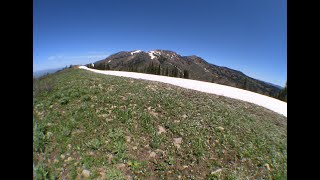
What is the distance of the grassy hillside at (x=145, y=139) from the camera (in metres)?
5.50

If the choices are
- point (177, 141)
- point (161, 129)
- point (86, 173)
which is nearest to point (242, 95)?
point (161, 129)

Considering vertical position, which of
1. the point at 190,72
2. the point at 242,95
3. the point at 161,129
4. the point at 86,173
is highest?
the point at 190,72

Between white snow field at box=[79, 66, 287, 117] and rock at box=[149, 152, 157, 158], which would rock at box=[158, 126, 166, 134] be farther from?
white snow field at box=[79, 66, 287, 117]

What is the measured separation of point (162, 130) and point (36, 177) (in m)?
4.69

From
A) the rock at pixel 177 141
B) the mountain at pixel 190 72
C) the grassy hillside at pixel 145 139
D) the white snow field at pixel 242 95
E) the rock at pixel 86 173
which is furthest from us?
the mountain at pixel 190 72

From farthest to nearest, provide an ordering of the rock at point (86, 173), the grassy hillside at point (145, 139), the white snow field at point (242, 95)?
the white snow field at point (242, 95) < the grassy hillside at point (145, 139) < the rock at point (86, 173)

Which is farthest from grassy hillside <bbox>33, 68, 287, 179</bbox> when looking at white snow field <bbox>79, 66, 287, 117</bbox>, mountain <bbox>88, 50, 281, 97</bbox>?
mountain <bbox>88, 50, 281, 97</bbox>

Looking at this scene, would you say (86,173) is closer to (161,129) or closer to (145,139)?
(145,139)

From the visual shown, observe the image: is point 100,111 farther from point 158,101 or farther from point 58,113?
point 158,101

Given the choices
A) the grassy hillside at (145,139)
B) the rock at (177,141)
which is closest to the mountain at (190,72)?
the grassy hillside at (145,139)

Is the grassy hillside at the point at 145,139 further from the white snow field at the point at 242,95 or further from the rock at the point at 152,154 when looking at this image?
the white snow field at the point at 242,95

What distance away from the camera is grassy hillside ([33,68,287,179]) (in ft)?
18.0

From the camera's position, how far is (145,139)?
23.2 feet
